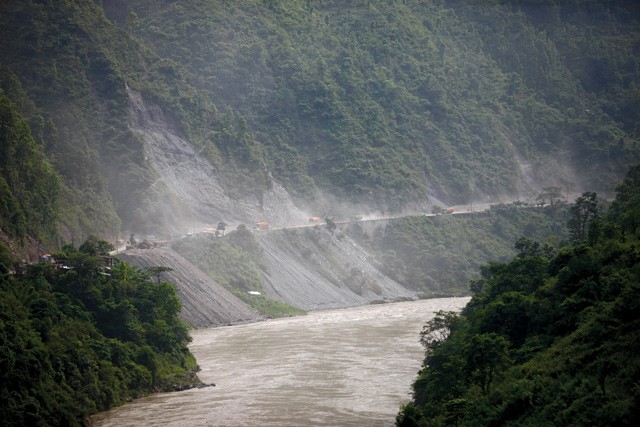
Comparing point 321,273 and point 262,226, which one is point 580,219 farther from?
point 262,226

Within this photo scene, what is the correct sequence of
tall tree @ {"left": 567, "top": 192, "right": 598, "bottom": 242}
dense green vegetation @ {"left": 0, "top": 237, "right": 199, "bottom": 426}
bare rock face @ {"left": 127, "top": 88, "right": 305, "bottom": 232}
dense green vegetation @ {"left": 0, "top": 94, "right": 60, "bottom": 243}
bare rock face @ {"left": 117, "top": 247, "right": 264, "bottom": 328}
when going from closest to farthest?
dense green vegetation @ {"left": 0, "top": 237, "right": 199, "bottom": 426}
dense green vegetation @ {"left": 0, "top": 94, "right": 60, "bottom": 243}
tall tree @ {"left": 567, "top": 192, "right": 598, "bottom": 242}
bare rock face @ {"left": 117, "top": 247, "right": 264, "bottom": 328}
bare rock face @ {"left": 127, "top": 88, "right": 305, "bottom": 232}

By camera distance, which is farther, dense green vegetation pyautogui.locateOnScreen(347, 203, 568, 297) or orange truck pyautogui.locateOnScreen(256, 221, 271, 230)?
dense green vegetation pyautogui.locateOnScreen(347, 203, 568, 297)

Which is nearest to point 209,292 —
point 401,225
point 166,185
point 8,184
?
point 8,184

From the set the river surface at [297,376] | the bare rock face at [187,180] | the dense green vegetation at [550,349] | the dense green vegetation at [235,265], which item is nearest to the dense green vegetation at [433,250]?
the bare rock face at [187,180]

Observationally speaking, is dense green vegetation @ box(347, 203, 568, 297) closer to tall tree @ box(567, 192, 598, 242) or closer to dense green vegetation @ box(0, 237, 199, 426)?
tall tree @ box(567, 192, 598, 242)

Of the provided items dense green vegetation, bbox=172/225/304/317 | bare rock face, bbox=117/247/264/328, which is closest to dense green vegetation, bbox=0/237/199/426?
bare rock face, bbox=117/247/264/328

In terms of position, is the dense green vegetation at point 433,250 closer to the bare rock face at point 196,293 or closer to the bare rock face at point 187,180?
the bare rock face at point 187,180
